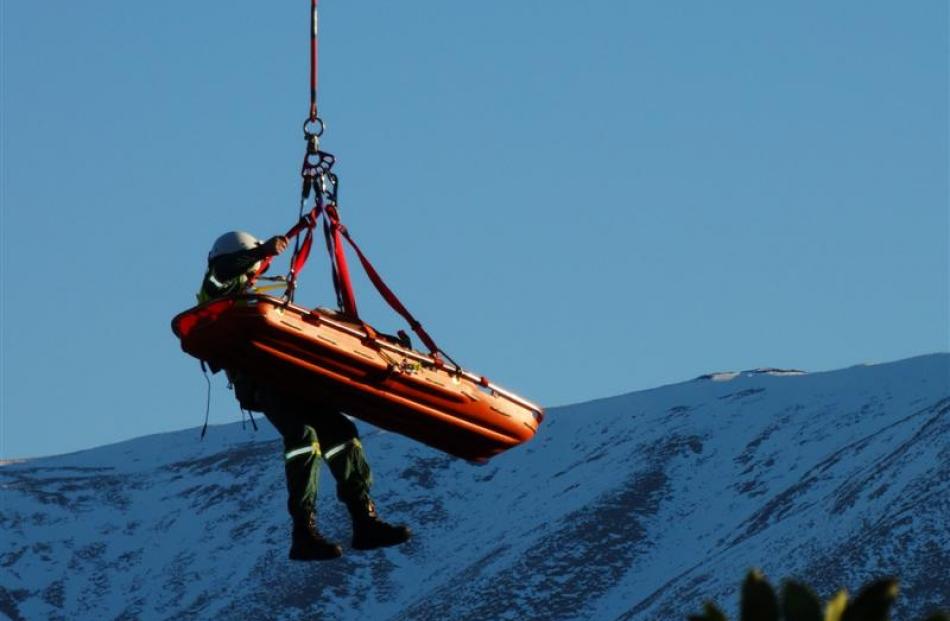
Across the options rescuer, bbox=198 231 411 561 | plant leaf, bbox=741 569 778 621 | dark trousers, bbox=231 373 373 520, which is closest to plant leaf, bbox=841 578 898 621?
plant leaf, bbox=741 569 778 621

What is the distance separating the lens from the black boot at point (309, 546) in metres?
14.9

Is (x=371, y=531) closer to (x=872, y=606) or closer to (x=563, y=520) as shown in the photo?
(x=872, y=606)

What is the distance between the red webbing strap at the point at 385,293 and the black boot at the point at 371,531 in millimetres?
1123

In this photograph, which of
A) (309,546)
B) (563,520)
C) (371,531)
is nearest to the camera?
(309,546)

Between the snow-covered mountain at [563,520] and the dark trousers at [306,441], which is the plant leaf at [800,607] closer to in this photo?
the dark trousers at [306,441]

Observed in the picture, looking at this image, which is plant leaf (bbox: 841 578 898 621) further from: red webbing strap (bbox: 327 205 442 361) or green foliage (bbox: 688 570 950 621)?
red webbing strap (bbox: 327 205 442 361)

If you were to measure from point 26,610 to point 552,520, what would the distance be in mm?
38440

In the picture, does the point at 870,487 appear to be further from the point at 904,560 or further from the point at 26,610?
the point at 26,610

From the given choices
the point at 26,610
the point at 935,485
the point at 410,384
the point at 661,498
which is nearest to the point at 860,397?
the point at 661,498

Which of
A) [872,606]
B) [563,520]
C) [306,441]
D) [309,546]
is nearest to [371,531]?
[309,546]

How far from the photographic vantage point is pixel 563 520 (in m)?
170

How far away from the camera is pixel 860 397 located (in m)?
186

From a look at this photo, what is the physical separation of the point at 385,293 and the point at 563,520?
155541 mm

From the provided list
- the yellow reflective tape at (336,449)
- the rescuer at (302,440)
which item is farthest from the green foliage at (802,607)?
the yellow reflective tape at (336,449)
